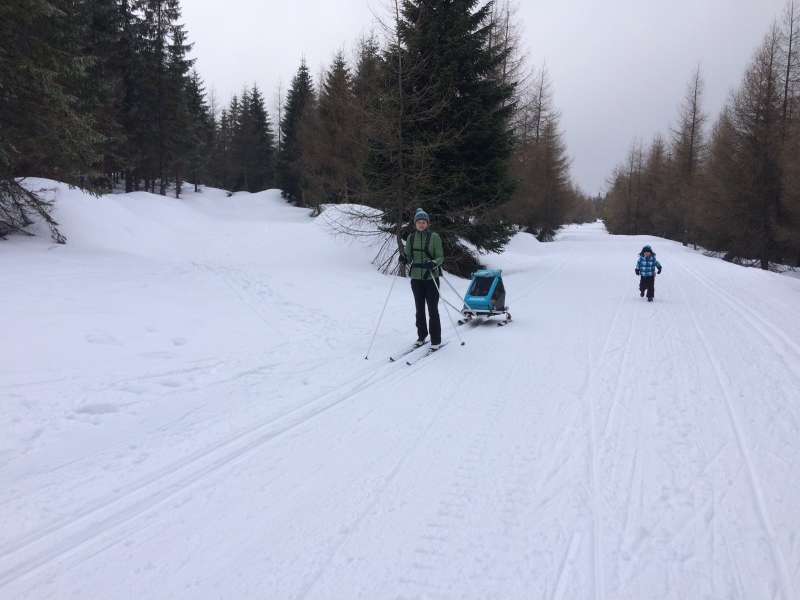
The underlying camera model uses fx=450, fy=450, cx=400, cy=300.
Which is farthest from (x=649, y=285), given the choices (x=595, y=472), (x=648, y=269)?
(x=595, y=472)

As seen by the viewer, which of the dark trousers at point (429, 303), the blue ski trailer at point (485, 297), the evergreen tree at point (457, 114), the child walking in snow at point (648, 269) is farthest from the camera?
the evergreen tree at point (457, 114)

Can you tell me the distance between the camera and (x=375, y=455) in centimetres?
400

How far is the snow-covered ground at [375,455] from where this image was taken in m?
2.68

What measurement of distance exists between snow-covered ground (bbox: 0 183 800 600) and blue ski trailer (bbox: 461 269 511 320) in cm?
49

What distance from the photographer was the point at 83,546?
2.83 metres

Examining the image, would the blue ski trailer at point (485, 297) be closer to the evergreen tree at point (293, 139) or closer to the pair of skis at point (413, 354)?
the pair of skis at point (413, 354)

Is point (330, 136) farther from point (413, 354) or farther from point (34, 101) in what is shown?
point (413, 354)

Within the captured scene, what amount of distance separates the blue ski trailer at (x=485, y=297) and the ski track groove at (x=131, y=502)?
5225 millimetres

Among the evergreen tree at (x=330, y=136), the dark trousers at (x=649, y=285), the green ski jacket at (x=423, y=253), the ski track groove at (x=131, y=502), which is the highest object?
the evergreen tree at (x=330, y=136)

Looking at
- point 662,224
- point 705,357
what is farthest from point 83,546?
point 662,224

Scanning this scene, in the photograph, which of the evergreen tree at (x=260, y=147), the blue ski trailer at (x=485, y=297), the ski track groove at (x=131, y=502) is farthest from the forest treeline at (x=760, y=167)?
the evergreen tree at (x=260, y=147)

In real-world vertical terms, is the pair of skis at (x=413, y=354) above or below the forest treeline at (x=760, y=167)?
below

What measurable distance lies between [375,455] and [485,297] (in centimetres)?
587

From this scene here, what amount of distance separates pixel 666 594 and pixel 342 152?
28059 millimetres
